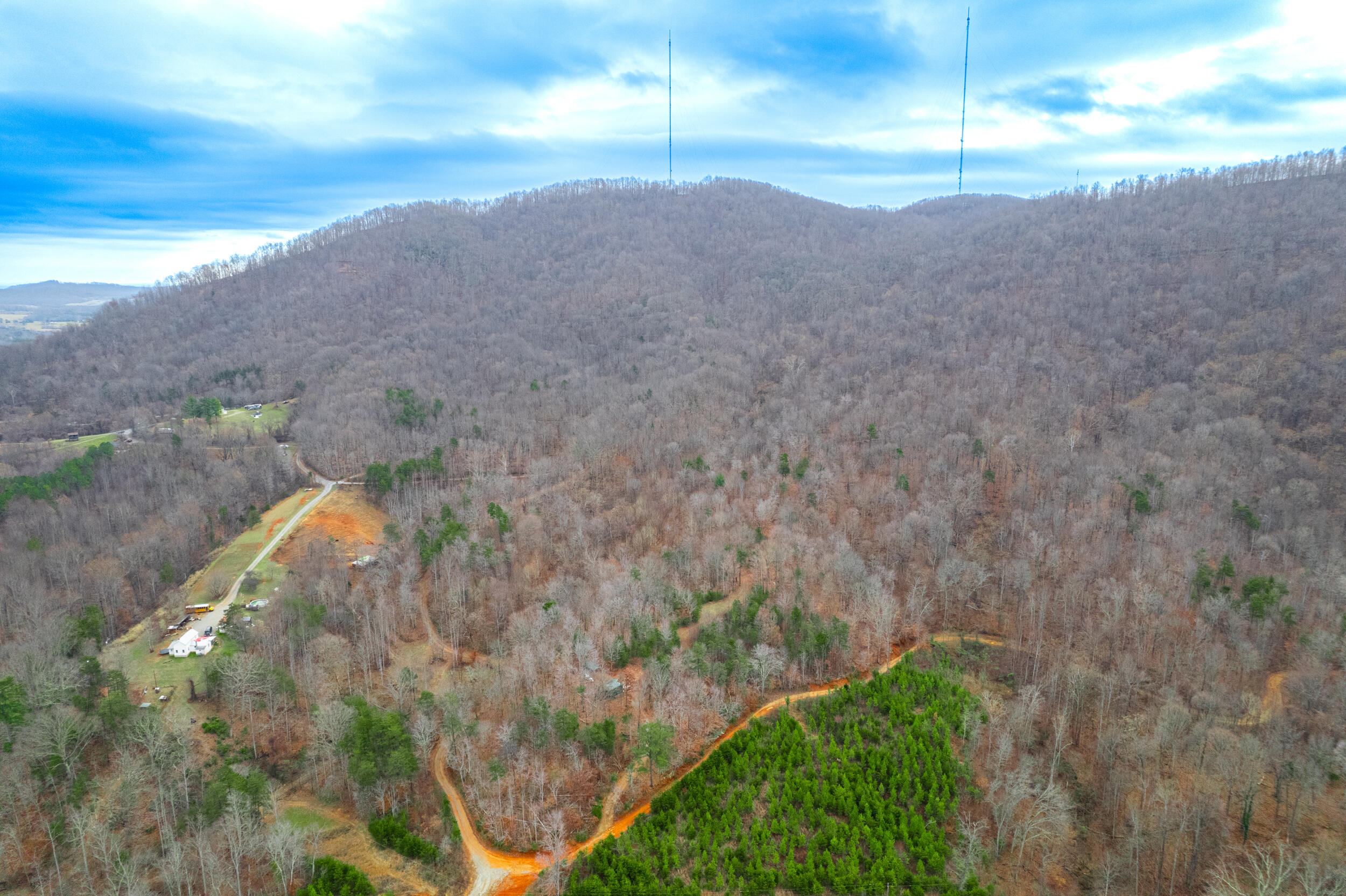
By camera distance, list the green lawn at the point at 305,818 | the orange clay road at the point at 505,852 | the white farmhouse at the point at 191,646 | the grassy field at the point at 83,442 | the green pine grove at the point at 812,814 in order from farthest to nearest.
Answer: the grassy field at the point at 83,442, the white farmhouse at the point at 191,646, the green lawn at the point at 305,818, the orange clay road at the point at 505,852, the green pine grove at the point at 812,814

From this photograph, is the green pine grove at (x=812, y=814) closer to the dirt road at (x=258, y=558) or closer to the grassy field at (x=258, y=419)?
the dirt road at (x=258, y=558)

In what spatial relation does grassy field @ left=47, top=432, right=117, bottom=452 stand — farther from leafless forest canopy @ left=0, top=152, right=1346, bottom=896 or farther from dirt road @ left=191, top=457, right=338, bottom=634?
dirt road @ left=191, top=457, right=338, bottom=634

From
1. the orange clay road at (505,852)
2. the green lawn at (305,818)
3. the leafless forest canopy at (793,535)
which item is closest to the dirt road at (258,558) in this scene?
the leafless forest canopy at (793,535)

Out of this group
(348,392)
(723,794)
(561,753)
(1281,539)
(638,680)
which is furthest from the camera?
(348,392)

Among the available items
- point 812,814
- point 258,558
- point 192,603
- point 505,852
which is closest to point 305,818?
point 505,852

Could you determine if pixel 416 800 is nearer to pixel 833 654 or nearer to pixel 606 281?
pixel 833 654

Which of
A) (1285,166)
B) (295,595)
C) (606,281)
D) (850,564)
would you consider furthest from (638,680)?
(1285,166)
